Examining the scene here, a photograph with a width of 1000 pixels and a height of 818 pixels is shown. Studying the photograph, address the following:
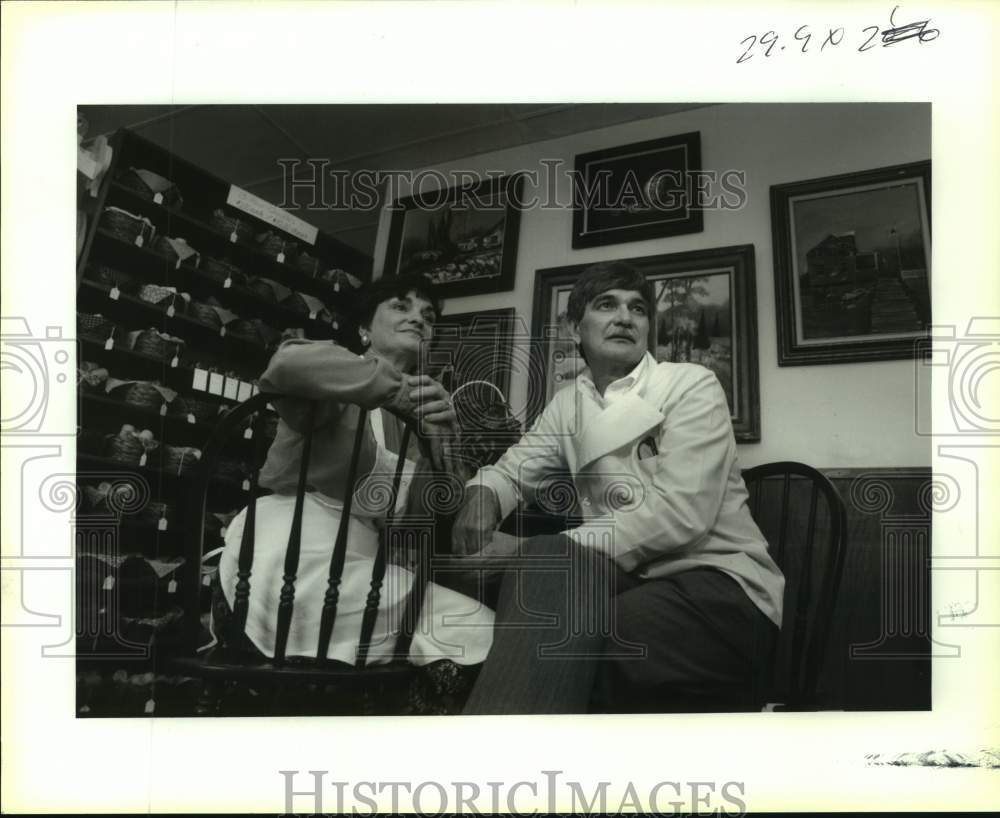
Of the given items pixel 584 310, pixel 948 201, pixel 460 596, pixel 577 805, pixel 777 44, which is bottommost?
pixel 577 805

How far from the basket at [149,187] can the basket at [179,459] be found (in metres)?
0.48

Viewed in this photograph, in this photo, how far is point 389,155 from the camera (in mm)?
1683

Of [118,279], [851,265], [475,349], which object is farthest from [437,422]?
[851,265]

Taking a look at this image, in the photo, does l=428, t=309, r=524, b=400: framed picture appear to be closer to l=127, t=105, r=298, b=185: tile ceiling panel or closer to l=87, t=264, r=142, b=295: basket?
l=127, t=105, r=298, b=185: tile ceiling panel

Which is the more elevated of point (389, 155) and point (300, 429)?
point (389, 155)

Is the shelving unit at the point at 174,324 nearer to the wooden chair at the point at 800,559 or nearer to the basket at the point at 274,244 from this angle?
the basket at the point at 274,244

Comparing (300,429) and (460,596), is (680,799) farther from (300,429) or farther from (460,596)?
(300,429)

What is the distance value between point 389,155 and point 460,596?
88cm

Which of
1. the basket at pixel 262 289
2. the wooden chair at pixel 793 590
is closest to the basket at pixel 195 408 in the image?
the basket at pixel 262 289

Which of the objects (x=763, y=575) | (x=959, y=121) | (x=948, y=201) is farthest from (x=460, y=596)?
(x=959, y=121)

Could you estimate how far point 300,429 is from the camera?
1.63m

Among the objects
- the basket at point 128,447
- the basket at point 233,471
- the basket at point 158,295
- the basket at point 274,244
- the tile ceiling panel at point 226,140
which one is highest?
the tile ceiling panel at point 226,140

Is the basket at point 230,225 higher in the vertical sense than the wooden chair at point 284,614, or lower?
higher

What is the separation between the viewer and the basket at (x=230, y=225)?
1.68m
